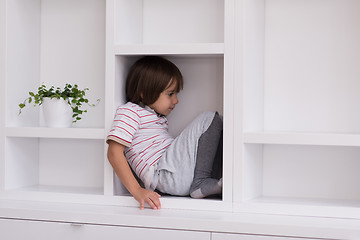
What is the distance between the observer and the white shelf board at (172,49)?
1685mm

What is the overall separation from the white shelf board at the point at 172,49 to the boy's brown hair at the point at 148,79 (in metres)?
0.11

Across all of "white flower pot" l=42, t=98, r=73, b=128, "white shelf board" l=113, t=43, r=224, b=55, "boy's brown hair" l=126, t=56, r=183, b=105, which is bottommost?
"white flower pot" l=42, t=98, r=73, b=128

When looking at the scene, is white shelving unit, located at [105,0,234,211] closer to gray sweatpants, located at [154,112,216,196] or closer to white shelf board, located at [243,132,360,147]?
gray sweatpants, located at [154,112,216,196]

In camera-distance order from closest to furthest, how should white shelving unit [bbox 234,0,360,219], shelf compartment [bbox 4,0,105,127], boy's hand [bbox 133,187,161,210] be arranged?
boy's hand [bbox 133,187,161,210] → white shelving unit [bbox 234,0,360,219] → shelf compartment [bbox 4,0,105,127]

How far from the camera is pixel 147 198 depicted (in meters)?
1.68

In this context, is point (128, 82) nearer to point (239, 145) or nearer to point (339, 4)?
point (239, 145)

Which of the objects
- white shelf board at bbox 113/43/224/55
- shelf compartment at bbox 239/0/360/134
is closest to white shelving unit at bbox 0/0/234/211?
white shelf board at bbox 113/43/224/55

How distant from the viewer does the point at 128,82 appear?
72.9 inches

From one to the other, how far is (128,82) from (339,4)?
2.63 feet

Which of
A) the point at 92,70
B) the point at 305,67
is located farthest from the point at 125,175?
the point at 305,67

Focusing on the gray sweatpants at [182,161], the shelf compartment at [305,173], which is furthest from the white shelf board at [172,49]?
the shelf compartment at [305,173]

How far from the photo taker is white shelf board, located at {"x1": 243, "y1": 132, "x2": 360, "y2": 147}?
157 cm

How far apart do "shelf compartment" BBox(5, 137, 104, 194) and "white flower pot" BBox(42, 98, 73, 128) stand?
20 centimetres

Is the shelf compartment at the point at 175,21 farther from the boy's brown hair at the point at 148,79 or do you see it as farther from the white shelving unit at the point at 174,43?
the boy's brown hair at the point at 148,79
